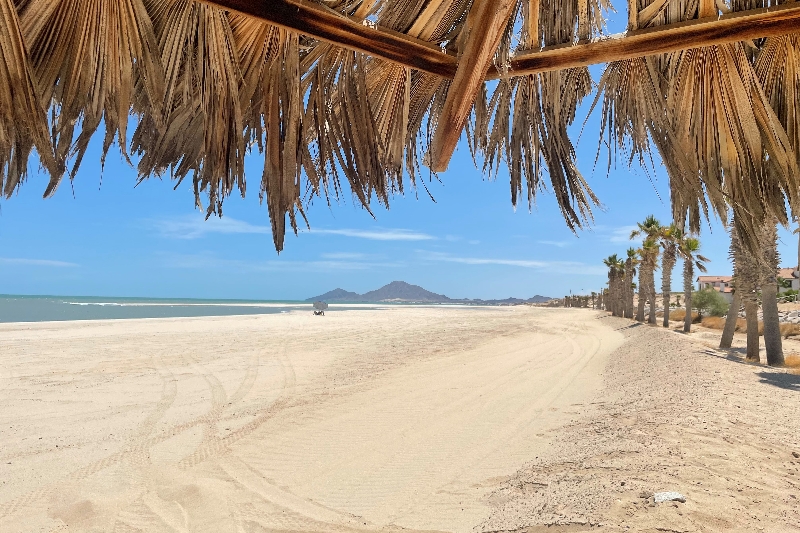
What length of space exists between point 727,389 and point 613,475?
4799mm

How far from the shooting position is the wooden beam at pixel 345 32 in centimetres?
148

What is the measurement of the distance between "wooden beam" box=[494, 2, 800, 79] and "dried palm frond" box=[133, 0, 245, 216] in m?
1.09

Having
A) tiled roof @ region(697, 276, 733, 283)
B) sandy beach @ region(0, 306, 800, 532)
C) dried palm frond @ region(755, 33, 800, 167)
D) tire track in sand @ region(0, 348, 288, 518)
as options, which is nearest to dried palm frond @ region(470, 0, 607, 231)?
dried palm frond @ region(755, 33, 800, 167)

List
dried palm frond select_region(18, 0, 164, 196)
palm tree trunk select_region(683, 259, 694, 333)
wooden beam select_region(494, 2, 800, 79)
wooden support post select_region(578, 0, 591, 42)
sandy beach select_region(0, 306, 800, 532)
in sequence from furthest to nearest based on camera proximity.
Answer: palm tree trunk select_region(683, 259, 694, 333) < sandy beach select_region(0, 306, 800, 532) < wooden support post select_region(578, 0, 591, 42) < wooden beam select_region(494, 2, 800, 79) < dried palm frond select_region(18, 0, 164, 196)

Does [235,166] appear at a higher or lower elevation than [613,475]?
higher

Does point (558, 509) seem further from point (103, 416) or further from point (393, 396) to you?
point (103, 416)

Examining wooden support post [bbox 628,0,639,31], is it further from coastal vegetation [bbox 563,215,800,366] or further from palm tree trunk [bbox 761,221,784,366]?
palm tree trunk [bbox 761,221,784,366]

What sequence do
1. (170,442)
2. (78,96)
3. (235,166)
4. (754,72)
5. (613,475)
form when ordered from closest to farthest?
(78,96) → (235,166) → (754,72) → (613,475) → (170,442)

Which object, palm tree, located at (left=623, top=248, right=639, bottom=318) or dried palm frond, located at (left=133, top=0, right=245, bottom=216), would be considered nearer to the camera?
dried palm frond, located at (left=133, top=0, right=245, bottom=216)

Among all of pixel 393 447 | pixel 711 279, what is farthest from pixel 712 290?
pixel 711 279

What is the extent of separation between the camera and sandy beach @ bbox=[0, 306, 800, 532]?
151 inches

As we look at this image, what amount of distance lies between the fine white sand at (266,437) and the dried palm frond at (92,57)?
342 centimetres

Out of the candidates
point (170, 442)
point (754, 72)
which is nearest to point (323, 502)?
point (170, 442)

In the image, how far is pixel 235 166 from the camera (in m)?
1.97
